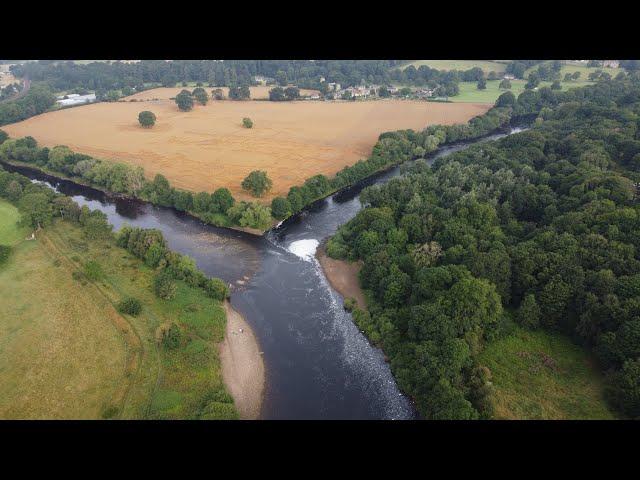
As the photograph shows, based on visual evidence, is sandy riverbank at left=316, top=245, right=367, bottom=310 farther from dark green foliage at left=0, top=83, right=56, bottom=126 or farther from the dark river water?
dark green foliage at left=0, top=83, right=56, bottom=126

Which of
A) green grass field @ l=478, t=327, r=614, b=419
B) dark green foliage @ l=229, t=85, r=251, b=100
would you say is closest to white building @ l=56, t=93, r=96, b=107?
dark green foliage @ l=229, t=85, r=251, b=100

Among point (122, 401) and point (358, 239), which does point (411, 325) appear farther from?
point (122, 401)

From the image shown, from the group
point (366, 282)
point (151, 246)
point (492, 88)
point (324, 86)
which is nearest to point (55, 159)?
point (151, 246)

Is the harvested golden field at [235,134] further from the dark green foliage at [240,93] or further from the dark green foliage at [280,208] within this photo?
the dark green foliage at [280,208]

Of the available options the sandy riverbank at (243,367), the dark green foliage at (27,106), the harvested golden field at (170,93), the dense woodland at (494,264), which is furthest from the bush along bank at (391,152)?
the dark green foliage at (27,106)

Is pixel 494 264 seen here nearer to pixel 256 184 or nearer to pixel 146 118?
pixel 256 184

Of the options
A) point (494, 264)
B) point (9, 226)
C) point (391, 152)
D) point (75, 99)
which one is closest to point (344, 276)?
point (494, 264)
